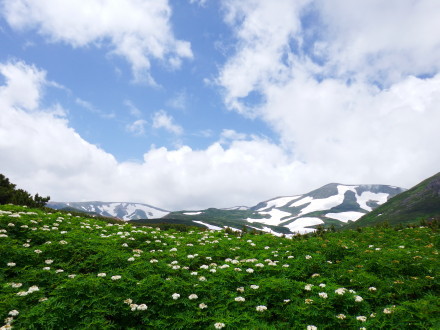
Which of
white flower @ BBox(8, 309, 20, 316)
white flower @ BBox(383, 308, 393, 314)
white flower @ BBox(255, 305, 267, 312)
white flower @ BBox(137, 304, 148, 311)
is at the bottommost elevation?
white flower @ BBox(383, 308, 393, 314)

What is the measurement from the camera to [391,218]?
12388 cm

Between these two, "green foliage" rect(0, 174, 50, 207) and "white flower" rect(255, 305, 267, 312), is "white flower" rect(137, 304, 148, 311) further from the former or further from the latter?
"green foliage" rect(0, 174, 50, 207)

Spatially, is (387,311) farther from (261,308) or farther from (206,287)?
(206,287)

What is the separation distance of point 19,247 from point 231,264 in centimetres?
864

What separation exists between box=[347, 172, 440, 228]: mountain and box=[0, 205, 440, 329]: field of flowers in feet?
395

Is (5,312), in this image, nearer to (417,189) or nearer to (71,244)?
(71,244)

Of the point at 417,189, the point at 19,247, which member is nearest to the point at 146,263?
the point at 19,247

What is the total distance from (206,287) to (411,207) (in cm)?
15386

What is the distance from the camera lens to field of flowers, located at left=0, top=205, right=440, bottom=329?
6.75 metres

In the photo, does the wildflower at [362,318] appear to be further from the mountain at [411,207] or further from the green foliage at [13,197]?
the mountain at [411,207]

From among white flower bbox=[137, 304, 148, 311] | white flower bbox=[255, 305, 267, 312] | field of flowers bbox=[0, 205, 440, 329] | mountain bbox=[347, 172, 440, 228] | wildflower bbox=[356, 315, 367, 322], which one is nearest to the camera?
wildflower bbox=[356, 315, 367, 322]

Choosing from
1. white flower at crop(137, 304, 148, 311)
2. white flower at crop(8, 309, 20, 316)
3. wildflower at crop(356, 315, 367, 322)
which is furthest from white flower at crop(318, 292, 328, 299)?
white flower at crop(8, 309, 20, 316)

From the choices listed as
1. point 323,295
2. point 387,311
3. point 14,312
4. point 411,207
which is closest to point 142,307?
point 14,312

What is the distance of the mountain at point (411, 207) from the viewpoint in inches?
4616
